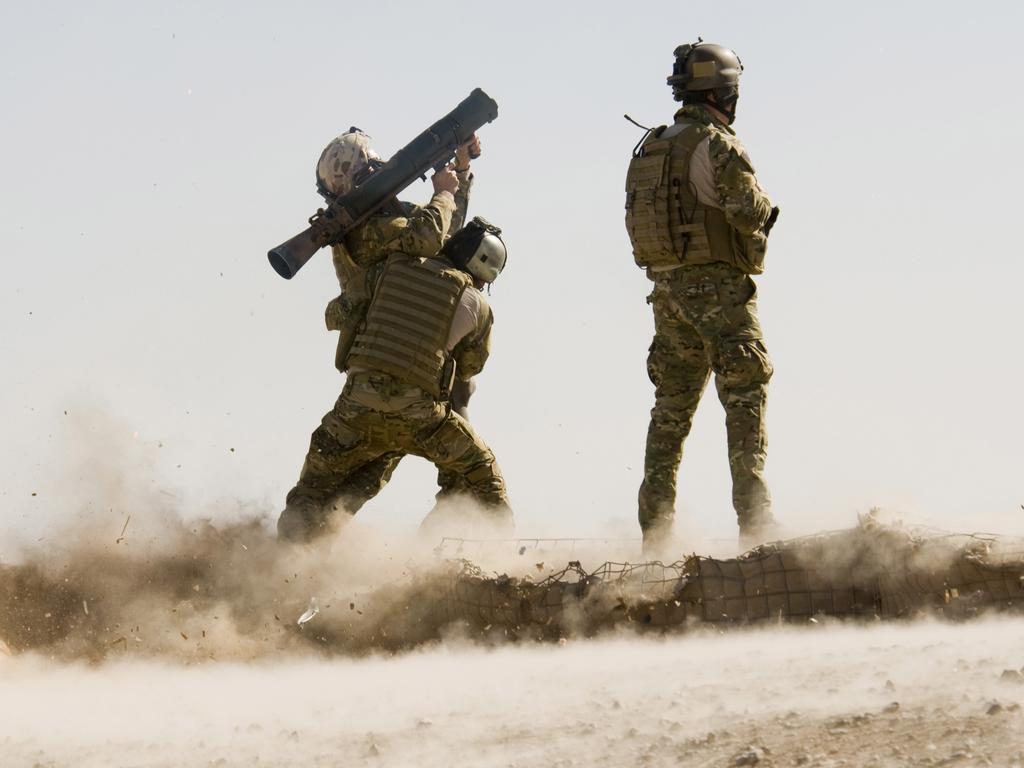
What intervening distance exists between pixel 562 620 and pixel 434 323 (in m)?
2.12

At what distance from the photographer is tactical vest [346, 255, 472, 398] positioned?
9227mm

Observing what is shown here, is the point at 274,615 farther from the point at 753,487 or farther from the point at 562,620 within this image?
the point at 753,487

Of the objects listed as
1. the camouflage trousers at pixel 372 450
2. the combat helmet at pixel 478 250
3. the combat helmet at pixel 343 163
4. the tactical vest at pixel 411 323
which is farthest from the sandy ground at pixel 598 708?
the combat helmet at pixel 343 163

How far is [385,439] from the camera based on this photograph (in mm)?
9383

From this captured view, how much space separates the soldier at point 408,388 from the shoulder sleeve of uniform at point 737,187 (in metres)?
1.68

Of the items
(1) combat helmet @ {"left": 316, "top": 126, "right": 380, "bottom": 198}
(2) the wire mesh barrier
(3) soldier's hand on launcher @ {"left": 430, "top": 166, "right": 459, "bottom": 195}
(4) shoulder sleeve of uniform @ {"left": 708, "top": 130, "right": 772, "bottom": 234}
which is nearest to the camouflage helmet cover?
(4) shoulder sleeve of uniform @ {"left": 708, "top": 130, "right": 772, "bottom": 234}

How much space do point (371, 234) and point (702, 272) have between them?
6.73ft

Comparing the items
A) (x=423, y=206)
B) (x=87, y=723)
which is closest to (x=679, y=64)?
(x=423, y=206)

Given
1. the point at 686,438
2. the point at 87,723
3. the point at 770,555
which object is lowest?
the point at 87,723

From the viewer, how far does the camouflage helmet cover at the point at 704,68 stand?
342 inches

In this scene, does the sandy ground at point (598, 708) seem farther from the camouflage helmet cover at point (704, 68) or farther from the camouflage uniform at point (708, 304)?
the camouflage helmet cover at point (704, 68)

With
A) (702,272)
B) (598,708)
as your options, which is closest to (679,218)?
(702,272)

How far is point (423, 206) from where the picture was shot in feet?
30.9

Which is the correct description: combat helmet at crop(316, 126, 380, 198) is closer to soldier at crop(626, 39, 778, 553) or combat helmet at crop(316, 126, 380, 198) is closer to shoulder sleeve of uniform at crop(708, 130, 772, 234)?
soldier at crop(626, 39, 778, 553)
